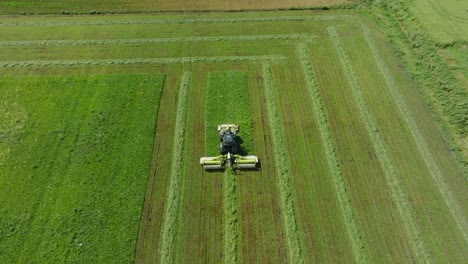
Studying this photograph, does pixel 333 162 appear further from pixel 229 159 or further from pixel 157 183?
pixel 157 183

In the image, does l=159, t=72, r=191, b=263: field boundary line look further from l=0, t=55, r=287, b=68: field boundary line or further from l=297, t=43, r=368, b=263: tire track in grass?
l=297, t=43, r=368, b=263: tire track in grass

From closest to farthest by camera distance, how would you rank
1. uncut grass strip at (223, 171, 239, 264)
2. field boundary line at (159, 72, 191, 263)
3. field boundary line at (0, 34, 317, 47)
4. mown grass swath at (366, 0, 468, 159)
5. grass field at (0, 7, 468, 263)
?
uncut grass strip at (223, 171, 239, 264)
field boundary line at (159, 72, 191, 263)
grass field at (0, 7, 468, 263)
mown grass swath at (366, 0, 468, 159)
field boundary line at (0, 34, 317, 47)

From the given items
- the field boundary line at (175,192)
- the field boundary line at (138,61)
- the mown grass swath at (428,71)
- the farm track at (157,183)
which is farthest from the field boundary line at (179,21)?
the field boundary line at (175,192)

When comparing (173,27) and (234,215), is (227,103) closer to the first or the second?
(234,215)

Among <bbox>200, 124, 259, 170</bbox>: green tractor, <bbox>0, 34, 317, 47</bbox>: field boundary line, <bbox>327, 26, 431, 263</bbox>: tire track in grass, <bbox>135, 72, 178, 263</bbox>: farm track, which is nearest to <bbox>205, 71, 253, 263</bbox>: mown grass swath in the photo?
<bbox>200, 124, 259, 170</bbox>: green tractor

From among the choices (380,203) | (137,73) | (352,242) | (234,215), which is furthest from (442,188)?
(137,73)
